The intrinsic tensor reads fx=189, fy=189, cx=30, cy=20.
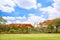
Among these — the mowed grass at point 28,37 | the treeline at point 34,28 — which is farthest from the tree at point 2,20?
the mowed grass at point 28,37

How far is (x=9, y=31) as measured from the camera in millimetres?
2848

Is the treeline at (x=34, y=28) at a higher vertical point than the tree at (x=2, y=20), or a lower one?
lower

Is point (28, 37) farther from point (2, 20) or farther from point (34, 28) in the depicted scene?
point (2, 20)

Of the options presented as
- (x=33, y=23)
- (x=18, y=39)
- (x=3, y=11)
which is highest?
(x=3, y=11)

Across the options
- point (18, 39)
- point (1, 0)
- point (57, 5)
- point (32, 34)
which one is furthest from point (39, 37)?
point (1, 0)

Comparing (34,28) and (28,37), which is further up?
(34,28)

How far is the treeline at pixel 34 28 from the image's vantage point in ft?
9.32

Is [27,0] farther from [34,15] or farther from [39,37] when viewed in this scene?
[39,37]

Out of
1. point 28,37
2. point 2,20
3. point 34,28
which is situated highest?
point 2,20

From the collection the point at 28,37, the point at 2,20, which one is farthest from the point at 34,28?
the point at 2,20

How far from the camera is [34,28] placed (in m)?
2.88

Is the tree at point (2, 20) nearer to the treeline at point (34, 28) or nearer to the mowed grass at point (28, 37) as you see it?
the treeline at point (34, 28)

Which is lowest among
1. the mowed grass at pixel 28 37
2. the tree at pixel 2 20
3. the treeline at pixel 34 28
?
the mowed grass at pixel 28 37

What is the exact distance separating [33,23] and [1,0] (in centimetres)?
60
